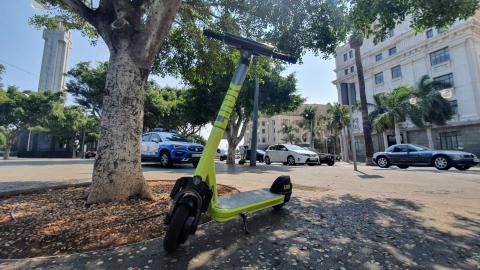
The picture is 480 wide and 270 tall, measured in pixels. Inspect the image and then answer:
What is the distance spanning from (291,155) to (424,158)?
714 centimetres

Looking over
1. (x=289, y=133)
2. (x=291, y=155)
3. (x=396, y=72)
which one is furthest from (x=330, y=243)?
(x=289, y=133)

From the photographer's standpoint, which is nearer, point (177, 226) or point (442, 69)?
point (177, 226)

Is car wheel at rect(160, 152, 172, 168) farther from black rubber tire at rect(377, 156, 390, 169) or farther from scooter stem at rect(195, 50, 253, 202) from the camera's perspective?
black rubber tire at rect(377, 156, 390, 169)

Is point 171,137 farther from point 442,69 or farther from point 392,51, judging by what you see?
point 392,51

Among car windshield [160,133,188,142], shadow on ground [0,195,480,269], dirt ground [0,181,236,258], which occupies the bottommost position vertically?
shadow on ground [0,195,480,269]

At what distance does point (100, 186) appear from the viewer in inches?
157

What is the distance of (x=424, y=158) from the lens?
41.0ft

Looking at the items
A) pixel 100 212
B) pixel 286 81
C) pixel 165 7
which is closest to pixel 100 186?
pixel 100 212

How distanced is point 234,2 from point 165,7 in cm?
340

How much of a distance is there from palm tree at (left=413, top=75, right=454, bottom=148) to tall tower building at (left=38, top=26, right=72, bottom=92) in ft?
301

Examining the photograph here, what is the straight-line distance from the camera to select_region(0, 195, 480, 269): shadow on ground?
2.17 metres

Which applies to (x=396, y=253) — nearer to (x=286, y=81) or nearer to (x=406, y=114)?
(x=286, y=81)

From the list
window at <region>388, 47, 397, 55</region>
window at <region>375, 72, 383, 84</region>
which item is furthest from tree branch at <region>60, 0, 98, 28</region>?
window at <region>375, 72, 383, 84</region>

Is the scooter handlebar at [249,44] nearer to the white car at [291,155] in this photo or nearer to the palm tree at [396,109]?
the white car at [291,155]
